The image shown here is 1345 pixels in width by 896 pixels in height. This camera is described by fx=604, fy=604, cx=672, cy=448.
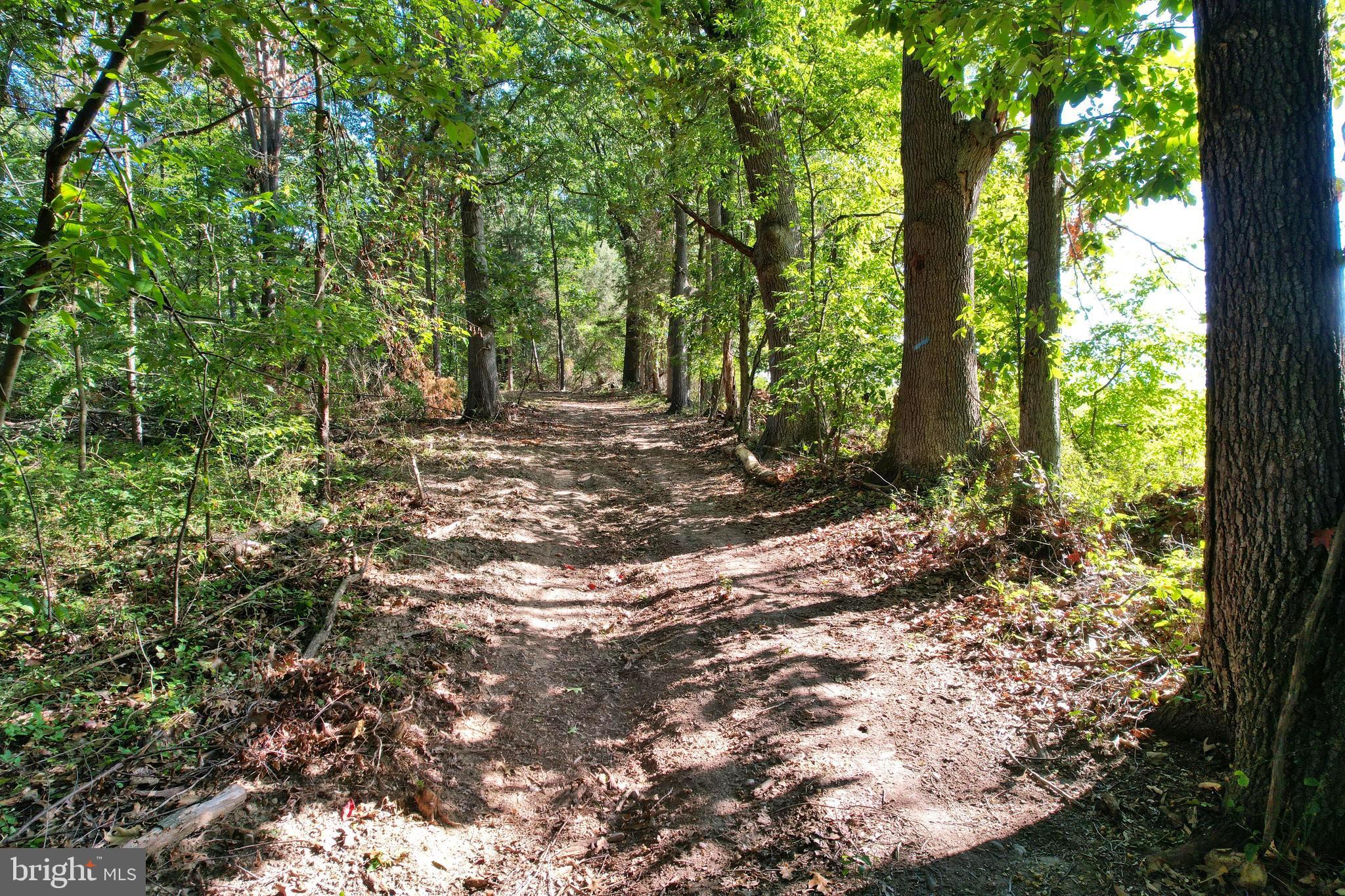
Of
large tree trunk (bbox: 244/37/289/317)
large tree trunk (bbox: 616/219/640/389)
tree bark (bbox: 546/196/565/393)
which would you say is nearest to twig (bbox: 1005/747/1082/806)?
large tree trunk (bbox: 244/37/289/317)

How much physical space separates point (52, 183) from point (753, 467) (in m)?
8.98

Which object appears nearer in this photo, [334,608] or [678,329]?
[334,608]

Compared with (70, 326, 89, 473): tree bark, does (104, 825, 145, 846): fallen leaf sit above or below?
below

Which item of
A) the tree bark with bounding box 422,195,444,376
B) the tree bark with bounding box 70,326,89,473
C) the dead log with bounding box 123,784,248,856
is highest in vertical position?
the tree bark with bounding box 422,195,444,376

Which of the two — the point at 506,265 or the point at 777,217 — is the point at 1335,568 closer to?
the point at 777,217

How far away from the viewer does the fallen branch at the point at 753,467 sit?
9688 mm

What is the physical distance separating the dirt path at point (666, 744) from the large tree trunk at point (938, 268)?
2146mm

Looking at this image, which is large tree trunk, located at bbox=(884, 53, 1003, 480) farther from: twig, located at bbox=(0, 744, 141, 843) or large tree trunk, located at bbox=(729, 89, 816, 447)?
twig, located at bbox=(0, 744, 141, 843)

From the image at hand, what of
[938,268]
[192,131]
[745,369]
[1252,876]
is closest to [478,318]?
[745,369]

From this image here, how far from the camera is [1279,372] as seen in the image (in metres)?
2.55

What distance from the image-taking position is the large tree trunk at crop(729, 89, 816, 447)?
34.6 ft

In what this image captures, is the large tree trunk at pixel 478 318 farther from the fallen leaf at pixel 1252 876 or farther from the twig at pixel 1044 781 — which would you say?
the fallen leaf at pixel 1252 876

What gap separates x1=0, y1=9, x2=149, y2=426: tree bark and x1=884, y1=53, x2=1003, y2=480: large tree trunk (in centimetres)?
753

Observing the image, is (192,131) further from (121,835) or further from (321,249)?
(121,835)
